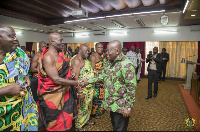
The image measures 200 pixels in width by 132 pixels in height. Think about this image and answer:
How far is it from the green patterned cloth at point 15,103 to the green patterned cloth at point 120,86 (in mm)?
965

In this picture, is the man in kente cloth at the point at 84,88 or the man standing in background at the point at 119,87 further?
the man in kente cloth at the point at 84,88

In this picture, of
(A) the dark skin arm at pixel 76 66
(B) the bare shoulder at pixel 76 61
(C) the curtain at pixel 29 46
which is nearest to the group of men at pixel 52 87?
(A) the dark skin arm at pixel 76 66

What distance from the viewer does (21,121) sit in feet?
4.90

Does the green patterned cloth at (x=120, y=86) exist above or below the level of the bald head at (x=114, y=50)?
below

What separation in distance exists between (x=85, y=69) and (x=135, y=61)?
15.9 feet

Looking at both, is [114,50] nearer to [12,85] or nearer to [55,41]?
[55,41]

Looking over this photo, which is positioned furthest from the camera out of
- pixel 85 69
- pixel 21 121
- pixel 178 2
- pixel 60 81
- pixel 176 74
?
pixel 176 74

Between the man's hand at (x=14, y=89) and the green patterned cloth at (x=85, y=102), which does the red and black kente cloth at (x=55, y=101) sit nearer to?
the man's hand at (x=14, y=89)

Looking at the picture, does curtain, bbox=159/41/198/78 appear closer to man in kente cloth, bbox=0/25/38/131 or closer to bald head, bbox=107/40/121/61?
bald head, bbox=107/40/121/61

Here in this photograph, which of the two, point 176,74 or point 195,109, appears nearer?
point 195,109

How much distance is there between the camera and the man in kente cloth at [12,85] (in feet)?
4.36

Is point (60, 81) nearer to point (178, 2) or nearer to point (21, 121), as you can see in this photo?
point (21, 121)

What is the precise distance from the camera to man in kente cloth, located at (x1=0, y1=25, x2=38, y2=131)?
1328 millimetres

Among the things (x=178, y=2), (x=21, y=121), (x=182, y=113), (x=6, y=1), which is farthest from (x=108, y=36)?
(x=21, y=121)
